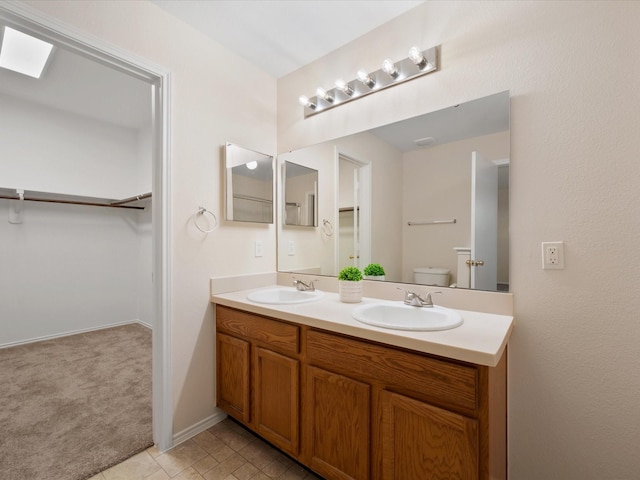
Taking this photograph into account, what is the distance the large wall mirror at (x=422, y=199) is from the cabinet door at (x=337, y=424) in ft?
2.34

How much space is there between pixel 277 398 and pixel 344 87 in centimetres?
187

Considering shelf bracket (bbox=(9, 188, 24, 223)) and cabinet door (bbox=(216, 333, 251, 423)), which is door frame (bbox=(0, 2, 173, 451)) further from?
shelf bracket (bbox=(9, 188, 24, 223))

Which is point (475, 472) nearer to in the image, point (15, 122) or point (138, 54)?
point (138, 54)

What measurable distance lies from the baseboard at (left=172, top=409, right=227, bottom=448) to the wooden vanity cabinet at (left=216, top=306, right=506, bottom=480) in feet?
0.93

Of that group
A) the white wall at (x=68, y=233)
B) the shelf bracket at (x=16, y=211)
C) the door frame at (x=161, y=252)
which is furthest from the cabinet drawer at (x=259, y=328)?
the shelf bracket at (x=16, y=211)

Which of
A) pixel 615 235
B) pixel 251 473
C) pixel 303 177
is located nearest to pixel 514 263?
pixel 615 235

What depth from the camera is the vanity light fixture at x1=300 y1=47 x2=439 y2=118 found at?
1543 mm

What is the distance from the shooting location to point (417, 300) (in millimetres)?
1513

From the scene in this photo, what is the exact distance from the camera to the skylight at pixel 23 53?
6.47 feet

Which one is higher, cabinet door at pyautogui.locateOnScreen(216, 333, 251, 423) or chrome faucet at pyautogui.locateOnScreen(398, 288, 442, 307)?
chrome faucet at pyautogui.locateOnScreen(398, 288, 442, 307)

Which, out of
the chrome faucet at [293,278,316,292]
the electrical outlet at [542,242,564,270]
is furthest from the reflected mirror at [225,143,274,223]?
the electrical outlet at [542,242,564,270]

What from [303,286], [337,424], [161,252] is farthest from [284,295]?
[337,424]

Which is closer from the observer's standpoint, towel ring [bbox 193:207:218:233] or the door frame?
the door frame

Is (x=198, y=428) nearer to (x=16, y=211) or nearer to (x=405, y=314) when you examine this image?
(x=405, y=314)
